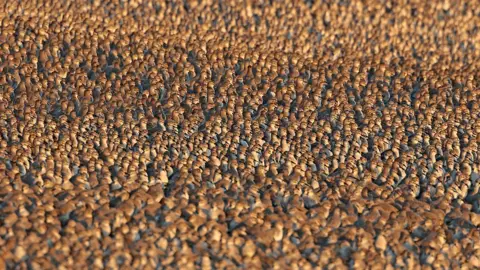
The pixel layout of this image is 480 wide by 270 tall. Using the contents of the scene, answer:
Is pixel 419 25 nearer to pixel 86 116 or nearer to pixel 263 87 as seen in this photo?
pixel 263 87

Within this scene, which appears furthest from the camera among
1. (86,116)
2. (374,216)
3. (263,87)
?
(263,87)

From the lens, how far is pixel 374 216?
3875 mm

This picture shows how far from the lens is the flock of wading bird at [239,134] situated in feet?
11.9

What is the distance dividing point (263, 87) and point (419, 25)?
1398 mm

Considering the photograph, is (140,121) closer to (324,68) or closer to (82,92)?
(82,92)

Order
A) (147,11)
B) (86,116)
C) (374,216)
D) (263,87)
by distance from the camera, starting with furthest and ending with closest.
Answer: (147,11), (263,87), (86,116), (374,216)

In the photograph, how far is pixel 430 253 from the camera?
12.2 ft

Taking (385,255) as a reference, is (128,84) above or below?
above

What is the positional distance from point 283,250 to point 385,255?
43 cm

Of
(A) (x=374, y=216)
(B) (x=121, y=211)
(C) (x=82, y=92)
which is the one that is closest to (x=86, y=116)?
(C) (x=82, y=92)

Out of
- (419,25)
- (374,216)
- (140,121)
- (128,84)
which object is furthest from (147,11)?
(374,216)

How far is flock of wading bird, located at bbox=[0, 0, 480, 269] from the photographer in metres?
3.63

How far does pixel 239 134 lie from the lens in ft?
14.3

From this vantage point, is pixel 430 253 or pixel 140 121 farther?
pixel 140 121
